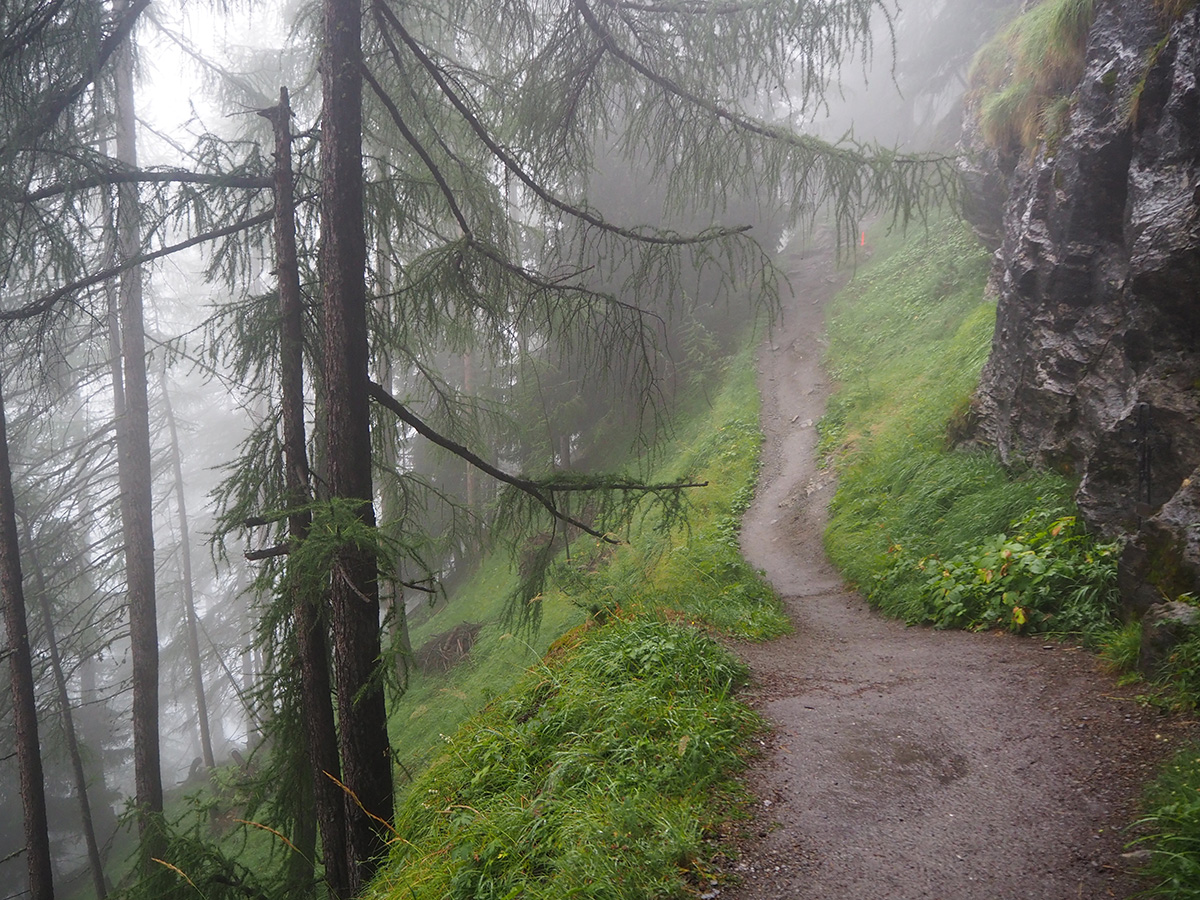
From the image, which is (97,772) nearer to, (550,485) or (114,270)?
(114,270)

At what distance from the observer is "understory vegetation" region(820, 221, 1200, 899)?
3.33 m

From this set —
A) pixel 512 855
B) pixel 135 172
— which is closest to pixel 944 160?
pixel 512 855

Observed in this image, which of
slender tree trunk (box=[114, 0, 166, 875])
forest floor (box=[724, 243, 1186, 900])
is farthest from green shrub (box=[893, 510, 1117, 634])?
slender tree trunk (box=[114, 0, 166, 875])

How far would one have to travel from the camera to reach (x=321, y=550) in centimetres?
320

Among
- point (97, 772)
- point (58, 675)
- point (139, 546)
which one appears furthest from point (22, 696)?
point (97, 772)

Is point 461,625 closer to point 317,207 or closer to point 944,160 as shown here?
point 317,207

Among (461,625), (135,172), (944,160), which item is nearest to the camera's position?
(135,172)

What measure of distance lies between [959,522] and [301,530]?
A: 20.3 feet

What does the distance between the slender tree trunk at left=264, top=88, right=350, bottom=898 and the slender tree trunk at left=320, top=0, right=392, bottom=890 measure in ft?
1.08

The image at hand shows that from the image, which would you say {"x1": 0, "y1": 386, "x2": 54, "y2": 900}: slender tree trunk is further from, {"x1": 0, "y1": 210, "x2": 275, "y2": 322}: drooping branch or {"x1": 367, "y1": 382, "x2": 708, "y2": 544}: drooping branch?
{"x1": 367, "y1": 382, "x2": 708, "y2": 544}: drooping branch

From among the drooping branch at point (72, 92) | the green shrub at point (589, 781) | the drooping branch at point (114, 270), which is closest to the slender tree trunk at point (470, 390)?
the drooping branch at point (114, 270)

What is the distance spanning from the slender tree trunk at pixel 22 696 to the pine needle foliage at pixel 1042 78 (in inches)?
465

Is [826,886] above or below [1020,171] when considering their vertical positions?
below

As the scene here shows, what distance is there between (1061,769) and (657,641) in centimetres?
242
